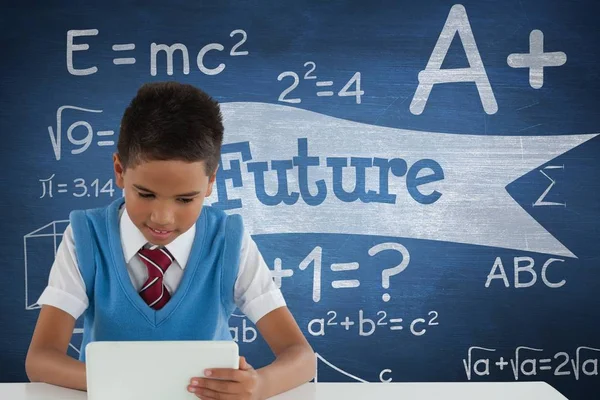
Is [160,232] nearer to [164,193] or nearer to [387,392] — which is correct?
[164,193]

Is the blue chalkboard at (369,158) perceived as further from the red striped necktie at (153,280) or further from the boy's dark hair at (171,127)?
the boy's dark hair at (171,127)

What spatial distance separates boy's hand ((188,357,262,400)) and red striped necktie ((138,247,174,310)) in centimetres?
36

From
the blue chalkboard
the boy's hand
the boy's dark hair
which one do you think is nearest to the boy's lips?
the boy's dark hair

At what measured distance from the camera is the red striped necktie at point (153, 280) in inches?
61.1

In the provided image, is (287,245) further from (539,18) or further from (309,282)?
(539,18)

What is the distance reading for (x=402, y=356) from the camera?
288 cm

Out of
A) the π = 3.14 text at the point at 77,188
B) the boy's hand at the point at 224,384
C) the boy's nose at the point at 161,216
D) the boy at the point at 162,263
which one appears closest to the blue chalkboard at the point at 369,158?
the π = 3.14 text at the point at 77,188

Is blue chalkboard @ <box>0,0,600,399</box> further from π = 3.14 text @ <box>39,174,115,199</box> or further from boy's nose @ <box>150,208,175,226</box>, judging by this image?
boy's nose @ <box>150,208,175,226</box>

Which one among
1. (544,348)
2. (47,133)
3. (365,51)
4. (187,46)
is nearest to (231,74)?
(187,46)

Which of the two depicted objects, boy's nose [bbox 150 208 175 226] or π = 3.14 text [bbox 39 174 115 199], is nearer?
boy's nose [bbox 150 208 175 226]

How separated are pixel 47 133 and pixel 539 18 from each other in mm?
1697

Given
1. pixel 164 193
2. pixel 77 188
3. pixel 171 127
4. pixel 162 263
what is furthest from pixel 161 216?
pixel 77 188

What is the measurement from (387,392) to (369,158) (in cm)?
153

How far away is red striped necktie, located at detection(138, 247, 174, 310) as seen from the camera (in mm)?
1551
